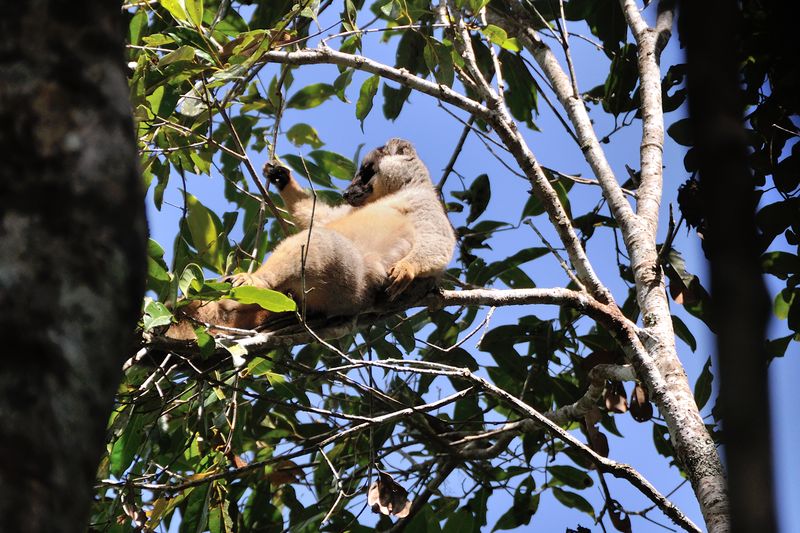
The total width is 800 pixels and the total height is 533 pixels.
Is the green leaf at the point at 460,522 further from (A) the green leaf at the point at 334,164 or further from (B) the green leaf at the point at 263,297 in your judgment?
(A) the green leaf at the point at 334,164

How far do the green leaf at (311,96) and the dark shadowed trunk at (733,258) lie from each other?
5287mm

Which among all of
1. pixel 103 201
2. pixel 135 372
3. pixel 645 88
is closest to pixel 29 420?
pixel 103 201

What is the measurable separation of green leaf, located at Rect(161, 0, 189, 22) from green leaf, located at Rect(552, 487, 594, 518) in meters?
4.03

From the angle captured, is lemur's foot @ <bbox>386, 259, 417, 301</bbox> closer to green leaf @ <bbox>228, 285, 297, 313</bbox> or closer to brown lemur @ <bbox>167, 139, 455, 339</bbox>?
brown lemur @ <bbox>167, 139, 455, 339</bbox>

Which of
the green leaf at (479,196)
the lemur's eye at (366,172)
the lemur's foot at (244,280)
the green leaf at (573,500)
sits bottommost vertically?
the green leaf at (573,500)

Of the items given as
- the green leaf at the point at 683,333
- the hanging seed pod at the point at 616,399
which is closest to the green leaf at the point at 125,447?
the hanging seed pod at the point at 616,399

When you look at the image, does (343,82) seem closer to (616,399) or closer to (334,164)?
(334,164)

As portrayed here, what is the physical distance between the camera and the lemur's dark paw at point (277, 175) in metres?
6.29

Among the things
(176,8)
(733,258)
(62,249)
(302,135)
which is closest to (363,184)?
(302,135)

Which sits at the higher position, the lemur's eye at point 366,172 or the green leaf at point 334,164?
the lemur's eye at point 366,172

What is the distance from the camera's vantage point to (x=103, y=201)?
115 cm

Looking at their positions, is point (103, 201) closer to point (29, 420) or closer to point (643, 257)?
point (29, 420)

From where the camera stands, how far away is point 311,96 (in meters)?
5.88

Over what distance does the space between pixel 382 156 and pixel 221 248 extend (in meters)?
2.68
